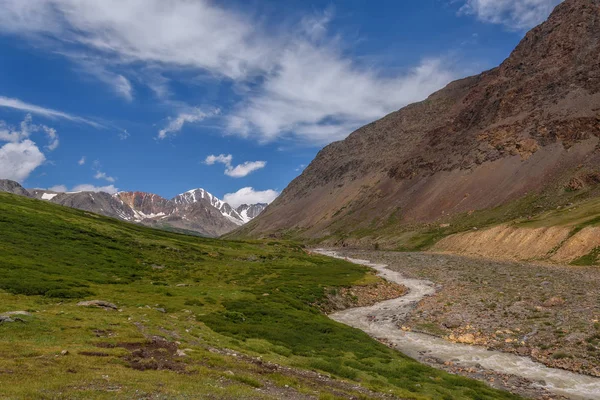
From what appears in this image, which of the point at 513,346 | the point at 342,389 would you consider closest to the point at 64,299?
the point at 342,389

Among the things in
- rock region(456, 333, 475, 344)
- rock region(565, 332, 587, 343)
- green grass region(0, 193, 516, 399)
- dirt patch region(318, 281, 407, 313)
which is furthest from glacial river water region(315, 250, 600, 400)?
rock region(565, 332, 587, 343)

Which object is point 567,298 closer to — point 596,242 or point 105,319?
point 596,242

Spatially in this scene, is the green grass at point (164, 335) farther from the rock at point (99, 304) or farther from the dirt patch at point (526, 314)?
the dirt patch at point (526, 314)

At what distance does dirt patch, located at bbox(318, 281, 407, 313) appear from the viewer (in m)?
51.4

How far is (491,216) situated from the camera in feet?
500

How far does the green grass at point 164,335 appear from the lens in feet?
52.5

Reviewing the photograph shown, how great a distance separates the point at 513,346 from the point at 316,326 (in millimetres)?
16247

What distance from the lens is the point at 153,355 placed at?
21078 millimetres

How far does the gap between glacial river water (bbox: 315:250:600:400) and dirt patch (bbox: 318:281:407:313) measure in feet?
Answer: 6.39

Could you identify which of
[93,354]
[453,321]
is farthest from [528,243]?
[93,354]

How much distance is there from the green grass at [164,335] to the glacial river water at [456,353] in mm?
3962

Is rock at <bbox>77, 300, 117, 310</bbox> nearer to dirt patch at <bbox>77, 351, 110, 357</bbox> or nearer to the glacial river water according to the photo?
→ dirt patch at <bbox>77, 351, 110, 357</bbox>

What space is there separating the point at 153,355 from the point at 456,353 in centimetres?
2316

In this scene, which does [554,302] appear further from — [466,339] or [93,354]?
[93,354]
